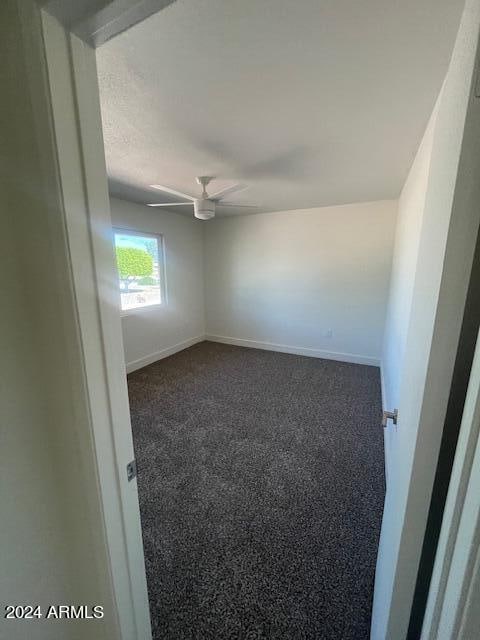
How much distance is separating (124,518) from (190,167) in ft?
8.09

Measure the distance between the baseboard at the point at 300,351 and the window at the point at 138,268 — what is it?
153 centimetres

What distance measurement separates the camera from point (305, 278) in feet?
13.4

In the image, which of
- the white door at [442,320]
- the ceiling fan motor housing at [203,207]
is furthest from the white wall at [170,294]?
the white door at [442,320]

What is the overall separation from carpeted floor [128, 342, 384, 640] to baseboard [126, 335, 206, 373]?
572 millimetres

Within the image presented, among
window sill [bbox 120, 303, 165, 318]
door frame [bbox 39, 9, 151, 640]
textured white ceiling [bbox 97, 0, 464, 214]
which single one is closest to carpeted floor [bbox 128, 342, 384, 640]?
door frame [bbox 39, 9, 151, 640]

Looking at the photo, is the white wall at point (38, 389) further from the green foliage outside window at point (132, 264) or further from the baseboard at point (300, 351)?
the baseboard at point (300, 351)

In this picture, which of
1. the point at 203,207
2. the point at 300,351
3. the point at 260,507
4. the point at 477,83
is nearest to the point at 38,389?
the point at 477,83

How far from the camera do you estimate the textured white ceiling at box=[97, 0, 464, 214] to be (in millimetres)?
917

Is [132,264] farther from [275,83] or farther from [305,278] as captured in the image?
[275,83]

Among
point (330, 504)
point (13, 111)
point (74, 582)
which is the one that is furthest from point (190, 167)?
point (330, 504)

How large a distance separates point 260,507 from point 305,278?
323 centimetres

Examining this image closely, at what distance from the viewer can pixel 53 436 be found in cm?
68

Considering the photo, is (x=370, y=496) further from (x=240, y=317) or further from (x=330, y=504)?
(x=240, y=317)

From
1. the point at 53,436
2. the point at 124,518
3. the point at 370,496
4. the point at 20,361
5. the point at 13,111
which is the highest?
the point at 13,111
